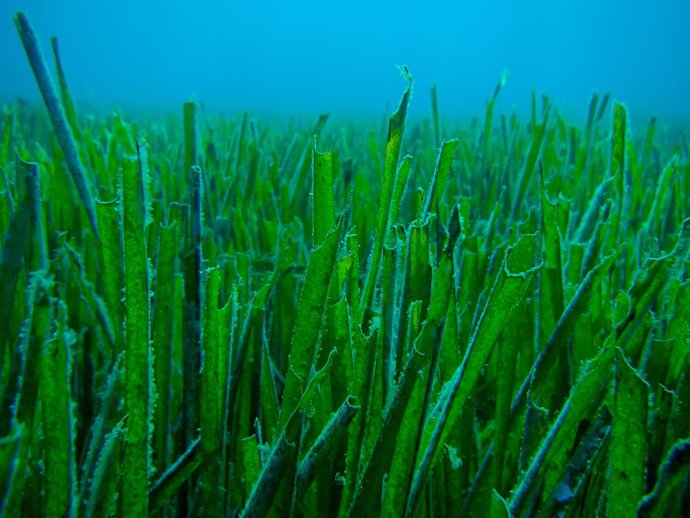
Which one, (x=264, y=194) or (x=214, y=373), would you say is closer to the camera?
(x=214, y=373)

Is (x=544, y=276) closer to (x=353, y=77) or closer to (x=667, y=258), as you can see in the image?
(x=667, y=258)

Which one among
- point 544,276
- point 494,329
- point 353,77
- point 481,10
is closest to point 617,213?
point 544,276

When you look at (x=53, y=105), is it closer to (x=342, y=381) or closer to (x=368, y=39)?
(x=342, y=381)

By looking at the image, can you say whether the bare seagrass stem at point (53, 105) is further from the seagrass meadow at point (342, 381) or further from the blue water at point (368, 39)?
the blue water at point (368, 39)

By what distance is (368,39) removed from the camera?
73.3 metres

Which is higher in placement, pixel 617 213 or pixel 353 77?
pixel 353 77

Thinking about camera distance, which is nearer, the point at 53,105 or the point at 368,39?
the point at 53,105

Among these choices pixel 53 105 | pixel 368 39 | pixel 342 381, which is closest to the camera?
pixel 342 381

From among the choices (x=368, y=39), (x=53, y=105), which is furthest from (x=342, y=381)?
(x=368, y=39)

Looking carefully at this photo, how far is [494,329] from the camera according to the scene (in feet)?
1.20

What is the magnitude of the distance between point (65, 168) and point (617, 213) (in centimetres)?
91

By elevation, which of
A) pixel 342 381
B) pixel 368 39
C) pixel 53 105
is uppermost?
pixel 368 39

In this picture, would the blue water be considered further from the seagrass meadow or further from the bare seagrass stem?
the seagrass meadow

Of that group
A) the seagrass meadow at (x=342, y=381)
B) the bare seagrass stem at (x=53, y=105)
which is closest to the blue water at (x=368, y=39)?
the bare seagrass stem at (x=53, y=105)
